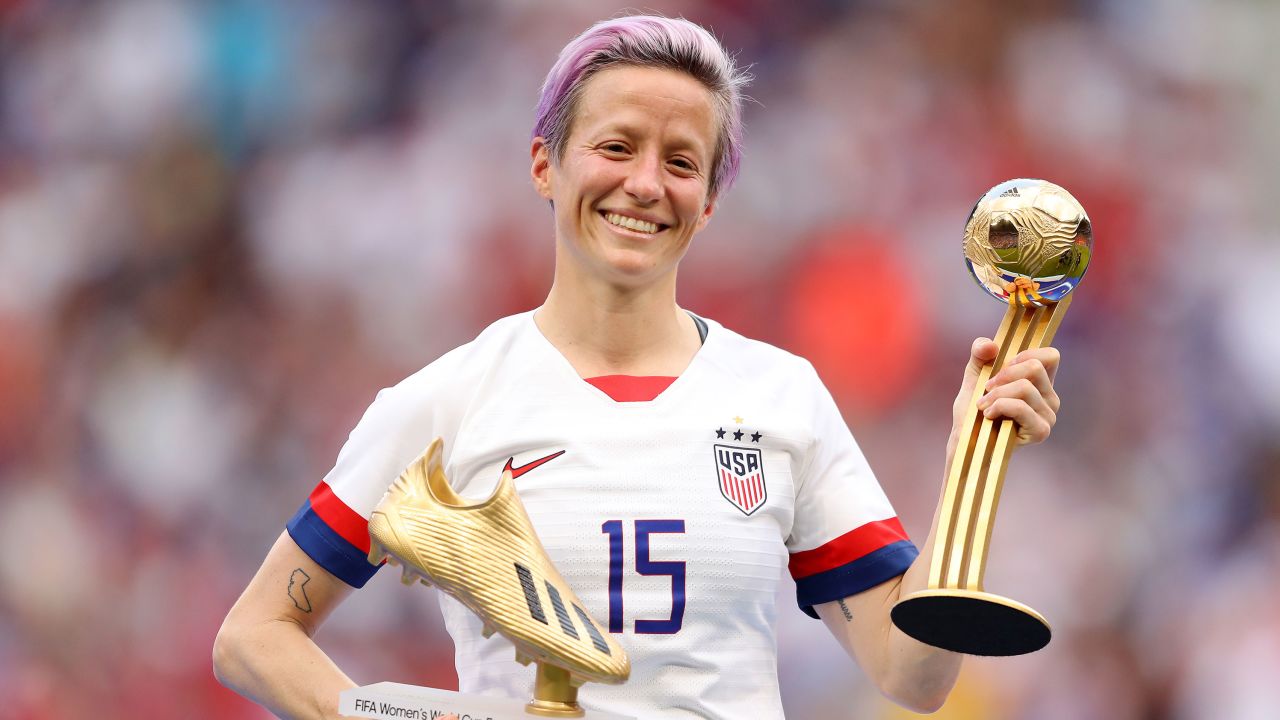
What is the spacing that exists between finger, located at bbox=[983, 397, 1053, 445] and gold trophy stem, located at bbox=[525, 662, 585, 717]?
59cm

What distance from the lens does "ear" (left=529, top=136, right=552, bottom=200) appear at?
194 cm

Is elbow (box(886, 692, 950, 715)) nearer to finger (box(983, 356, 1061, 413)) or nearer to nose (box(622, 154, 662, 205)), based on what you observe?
finger (box(983, 356, 1061, 413))

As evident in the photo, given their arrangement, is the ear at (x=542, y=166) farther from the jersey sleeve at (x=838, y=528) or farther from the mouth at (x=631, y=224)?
the jersey sleeve at (x=838, y=528)

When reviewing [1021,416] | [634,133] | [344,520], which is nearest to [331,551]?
[344,520]

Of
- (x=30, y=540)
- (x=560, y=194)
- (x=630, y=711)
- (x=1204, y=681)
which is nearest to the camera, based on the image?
(x=630, y=711)

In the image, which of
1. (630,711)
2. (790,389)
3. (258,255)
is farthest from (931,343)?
(630,711)

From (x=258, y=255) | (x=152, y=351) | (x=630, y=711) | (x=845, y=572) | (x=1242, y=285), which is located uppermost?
(x=1242, y=285)

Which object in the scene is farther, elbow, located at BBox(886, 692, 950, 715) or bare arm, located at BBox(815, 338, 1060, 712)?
elbow, located at BBox(886, 692, 950, 715)

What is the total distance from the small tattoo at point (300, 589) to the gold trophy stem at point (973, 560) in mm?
812

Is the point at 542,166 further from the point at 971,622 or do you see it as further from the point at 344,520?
the point at 971,622

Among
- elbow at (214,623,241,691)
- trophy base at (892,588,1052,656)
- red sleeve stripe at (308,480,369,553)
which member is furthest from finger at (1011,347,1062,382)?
elbow at (214,623,241,691)

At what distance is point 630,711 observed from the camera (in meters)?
1.72

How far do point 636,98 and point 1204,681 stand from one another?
9.78ft

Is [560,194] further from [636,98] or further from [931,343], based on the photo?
[931,343]
